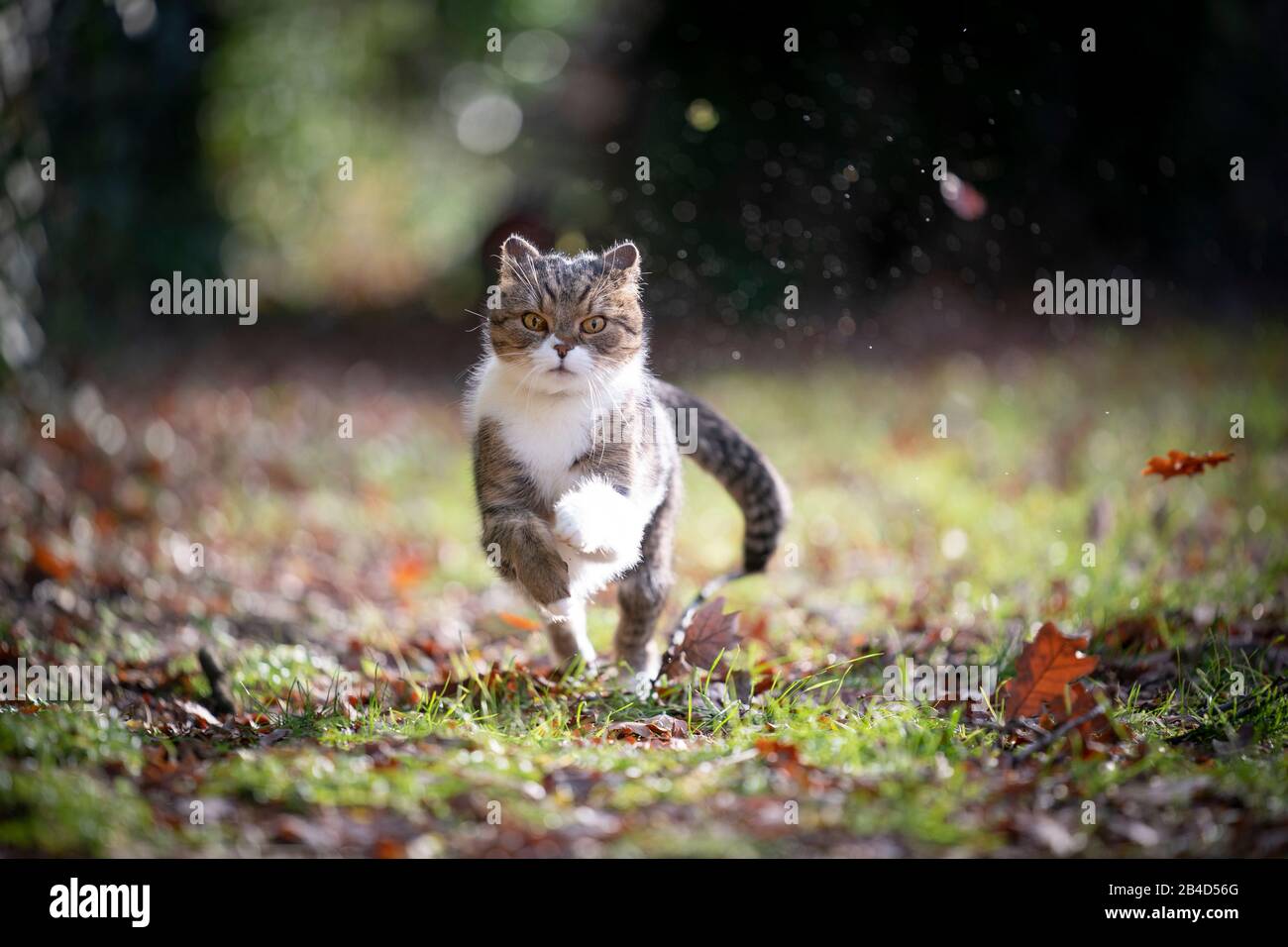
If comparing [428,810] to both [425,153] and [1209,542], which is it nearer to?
[1209,542]

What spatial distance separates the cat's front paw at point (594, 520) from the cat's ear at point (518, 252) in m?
Result: 0.93

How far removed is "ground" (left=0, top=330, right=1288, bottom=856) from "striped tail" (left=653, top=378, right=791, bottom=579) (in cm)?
52

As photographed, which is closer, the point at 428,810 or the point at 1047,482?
the point at 428,810

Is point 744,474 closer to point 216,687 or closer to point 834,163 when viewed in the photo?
point 216,687

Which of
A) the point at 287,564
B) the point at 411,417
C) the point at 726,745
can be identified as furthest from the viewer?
the point at 411,417

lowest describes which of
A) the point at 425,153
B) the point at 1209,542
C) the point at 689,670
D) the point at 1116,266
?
the point at 689,670

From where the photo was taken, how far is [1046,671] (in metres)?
4.08

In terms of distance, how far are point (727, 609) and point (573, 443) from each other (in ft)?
5.85

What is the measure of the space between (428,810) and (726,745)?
3.33 feet

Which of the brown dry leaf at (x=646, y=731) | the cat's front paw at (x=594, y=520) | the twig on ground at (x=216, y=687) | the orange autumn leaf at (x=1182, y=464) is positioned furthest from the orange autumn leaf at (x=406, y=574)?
the orange autumn leaf at (x=1182, y=464)

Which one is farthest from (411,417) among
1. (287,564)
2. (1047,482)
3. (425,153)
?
(425,153)

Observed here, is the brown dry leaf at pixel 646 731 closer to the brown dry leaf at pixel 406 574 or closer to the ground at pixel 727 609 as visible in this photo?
the ground at pixel 727 609

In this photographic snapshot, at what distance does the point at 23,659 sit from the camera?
4895mm
